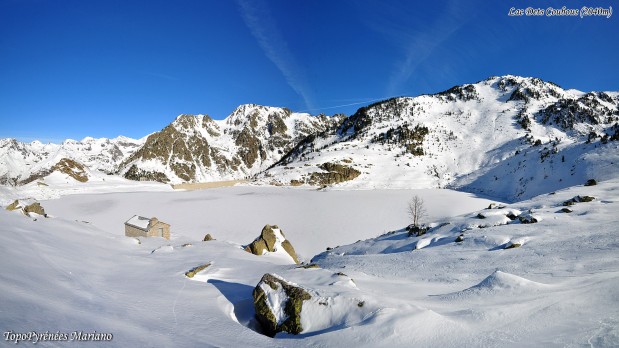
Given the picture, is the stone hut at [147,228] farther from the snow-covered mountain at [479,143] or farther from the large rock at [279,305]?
the snow-covered mountain at [479,143]

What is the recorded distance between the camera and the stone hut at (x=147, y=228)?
31.5 m

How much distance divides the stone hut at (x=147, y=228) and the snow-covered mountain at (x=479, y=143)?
69.0 m

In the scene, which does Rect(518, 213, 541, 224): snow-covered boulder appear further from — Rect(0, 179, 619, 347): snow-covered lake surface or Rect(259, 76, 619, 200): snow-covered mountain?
Rect(259, 76, 619, 200): snow-covered mountain

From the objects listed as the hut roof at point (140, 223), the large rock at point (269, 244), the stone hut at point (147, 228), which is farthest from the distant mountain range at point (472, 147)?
the stone hut at point (147, 228)

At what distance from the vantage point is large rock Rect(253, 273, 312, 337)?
879 centimetres

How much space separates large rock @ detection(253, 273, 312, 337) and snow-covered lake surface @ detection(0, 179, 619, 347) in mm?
339

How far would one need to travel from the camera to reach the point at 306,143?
6900 inches

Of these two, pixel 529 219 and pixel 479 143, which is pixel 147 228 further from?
pixel 479 143

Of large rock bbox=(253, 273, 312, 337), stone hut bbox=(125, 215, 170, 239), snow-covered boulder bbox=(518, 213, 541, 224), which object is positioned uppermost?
stone hut bbox=(125, 215, 170, 239)

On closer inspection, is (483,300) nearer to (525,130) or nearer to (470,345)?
(470,345)

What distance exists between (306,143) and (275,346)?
16926 centimetres

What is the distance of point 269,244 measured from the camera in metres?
27.3

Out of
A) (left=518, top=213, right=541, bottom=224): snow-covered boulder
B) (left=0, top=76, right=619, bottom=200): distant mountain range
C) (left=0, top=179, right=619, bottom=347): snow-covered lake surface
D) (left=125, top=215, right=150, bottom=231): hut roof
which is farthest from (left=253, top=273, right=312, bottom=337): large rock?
(left=0, top=76, right=619, bottom=200): distant mountain range

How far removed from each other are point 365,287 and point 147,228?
2738 centimetres
